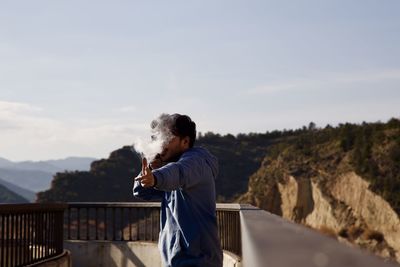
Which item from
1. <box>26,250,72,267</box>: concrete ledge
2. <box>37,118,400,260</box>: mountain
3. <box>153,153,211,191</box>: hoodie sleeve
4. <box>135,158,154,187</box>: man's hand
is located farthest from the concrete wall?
<box>37,118,400,260</box>: mountain

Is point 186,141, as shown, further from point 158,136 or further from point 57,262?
point 57,262

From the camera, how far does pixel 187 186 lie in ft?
12.3

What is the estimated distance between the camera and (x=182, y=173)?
142 inches

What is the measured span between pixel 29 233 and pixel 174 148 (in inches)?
260

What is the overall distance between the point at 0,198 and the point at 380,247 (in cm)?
10888

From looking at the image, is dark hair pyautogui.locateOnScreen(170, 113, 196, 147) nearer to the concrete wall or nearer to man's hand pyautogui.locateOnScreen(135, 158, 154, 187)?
man's hand pyautogui.locateOnScreen(135, 158, 154, 187)

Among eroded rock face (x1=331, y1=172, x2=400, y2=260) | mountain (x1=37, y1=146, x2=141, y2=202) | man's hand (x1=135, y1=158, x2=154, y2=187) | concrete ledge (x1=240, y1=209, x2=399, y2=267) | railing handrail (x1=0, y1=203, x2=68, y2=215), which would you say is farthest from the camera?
mountain (x1=37, y1=146, x2=141, y2=202)

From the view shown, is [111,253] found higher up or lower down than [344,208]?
higher up

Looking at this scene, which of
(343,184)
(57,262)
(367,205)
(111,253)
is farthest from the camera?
(343,184)

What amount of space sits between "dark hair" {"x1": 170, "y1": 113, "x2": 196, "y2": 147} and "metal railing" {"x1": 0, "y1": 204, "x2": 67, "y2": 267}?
18.7 feet

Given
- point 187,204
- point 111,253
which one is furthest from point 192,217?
point 111,253

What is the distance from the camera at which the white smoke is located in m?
3.93

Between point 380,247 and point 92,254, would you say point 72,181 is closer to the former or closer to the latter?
point 380,247

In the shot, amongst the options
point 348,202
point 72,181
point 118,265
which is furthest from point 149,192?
point 72,181
